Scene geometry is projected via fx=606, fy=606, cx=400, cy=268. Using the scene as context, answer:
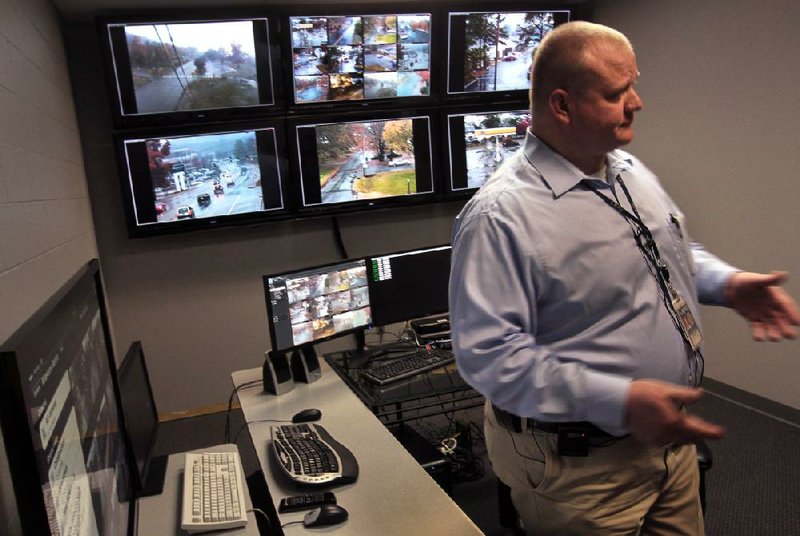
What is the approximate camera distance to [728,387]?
11.4ft

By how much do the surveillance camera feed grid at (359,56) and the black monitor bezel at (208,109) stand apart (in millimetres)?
118

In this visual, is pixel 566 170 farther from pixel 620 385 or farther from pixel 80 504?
pixel 80 504

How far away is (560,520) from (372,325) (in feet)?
4.44

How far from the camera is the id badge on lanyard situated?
1.43 m

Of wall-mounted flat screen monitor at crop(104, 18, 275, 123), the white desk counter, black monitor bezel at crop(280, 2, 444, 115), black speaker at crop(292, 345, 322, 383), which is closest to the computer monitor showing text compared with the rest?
black speaker at crop(292, 345, 322, 383)

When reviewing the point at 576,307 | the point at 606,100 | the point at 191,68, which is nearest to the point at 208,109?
the point at 191,68

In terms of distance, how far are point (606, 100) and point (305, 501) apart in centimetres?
120

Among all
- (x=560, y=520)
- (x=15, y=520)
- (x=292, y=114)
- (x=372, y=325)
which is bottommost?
(x=560, y=520)

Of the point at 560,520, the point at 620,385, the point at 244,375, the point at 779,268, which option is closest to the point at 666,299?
the point at 620,385

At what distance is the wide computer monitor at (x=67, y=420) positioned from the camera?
0.68 m

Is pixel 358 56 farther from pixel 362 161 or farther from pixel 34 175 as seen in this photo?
pixel 34 175

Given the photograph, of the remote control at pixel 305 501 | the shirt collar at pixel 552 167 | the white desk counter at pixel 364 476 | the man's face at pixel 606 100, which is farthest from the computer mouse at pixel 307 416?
the man's face at pixel 606 100

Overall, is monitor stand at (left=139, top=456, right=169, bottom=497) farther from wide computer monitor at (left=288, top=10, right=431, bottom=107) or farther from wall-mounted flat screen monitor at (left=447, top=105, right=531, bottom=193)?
wall-mounted flat screen monitor at (left=447, top=105, right=531, bottom=193)

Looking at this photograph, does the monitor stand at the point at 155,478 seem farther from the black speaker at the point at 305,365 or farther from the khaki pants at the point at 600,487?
the khaki pants at the point at 600,487
